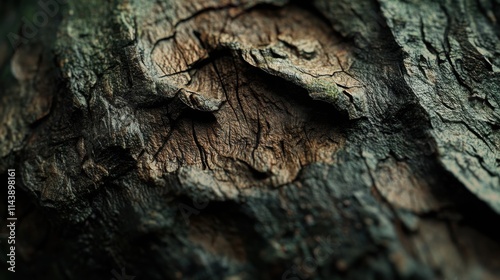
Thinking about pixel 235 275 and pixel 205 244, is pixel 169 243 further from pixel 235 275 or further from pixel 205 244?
pixel 235 275

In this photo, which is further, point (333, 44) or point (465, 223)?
point (333, 44)

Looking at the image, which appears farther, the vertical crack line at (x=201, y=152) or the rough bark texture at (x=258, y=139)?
the vertical crack line at (x=201, y=152)

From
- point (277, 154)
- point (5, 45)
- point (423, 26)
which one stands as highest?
point (423, 26)

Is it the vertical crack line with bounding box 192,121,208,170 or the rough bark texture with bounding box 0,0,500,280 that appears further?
the vertical crack line with bounding box 192,121,208,170

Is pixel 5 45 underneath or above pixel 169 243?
above

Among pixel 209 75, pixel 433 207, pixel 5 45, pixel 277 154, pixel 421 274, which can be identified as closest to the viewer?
pixel 421 274

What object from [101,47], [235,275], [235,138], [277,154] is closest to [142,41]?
[101,47]

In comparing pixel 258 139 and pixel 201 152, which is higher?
pixel 258 139

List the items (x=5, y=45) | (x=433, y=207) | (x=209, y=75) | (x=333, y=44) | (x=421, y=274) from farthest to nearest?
(x=5, y=45) → (x=333, y=44) → (x=209, y=75) → (x=433, y=207) → (x=421, y=274)
